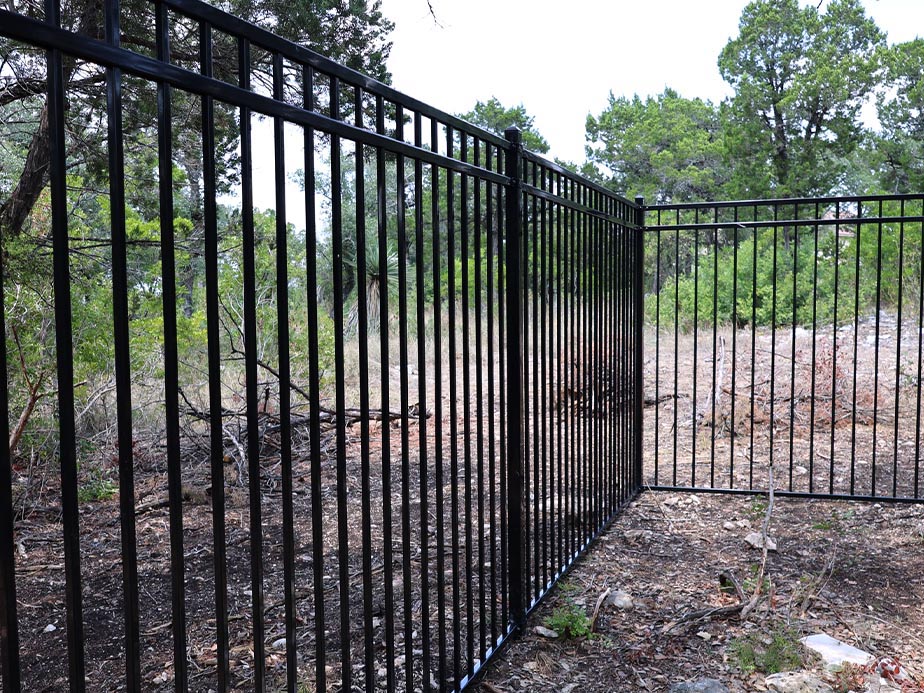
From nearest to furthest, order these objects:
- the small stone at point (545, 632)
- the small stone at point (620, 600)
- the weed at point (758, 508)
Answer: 1. the small stone at point (545, 632)
2. the small stone at point (620, 600)
3. the weed at point (758, 508)

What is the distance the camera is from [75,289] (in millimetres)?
4391

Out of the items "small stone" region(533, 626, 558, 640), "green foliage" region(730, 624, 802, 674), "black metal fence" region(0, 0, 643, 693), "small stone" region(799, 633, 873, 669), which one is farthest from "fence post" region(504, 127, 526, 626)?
"small stone" region(799, 633, 873, 669)

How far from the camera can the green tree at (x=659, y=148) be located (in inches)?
1186

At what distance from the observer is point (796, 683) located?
261cm

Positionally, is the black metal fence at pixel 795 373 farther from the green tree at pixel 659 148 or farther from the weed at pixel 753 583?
the green tree at pixel 659 148

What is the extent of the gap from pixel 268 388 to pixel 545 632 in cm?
231

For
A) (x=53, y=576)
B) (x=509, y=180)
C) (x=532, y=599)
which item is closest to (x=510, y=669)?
(x=532, y=599)

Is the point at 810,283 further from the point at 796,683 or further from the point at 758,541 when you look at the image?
the point at 796,683

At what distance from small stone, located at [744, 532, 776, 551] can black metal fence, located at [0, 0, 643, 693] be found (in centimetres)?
83

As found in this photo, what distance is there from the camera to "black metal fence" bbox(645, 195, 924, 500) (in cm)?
529

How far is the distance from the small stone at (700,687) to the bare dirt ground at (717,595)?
0.05 m

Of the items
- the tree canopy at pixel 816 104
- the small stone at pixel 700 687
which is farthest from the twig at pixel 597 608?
the tree canopy at pixel 816 104

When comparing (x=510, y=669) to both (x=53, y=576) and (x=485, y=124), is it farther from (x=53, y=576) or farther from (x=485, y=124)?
(x=485, y=124)

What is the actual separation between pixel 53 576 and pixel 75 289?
5.32 ft
